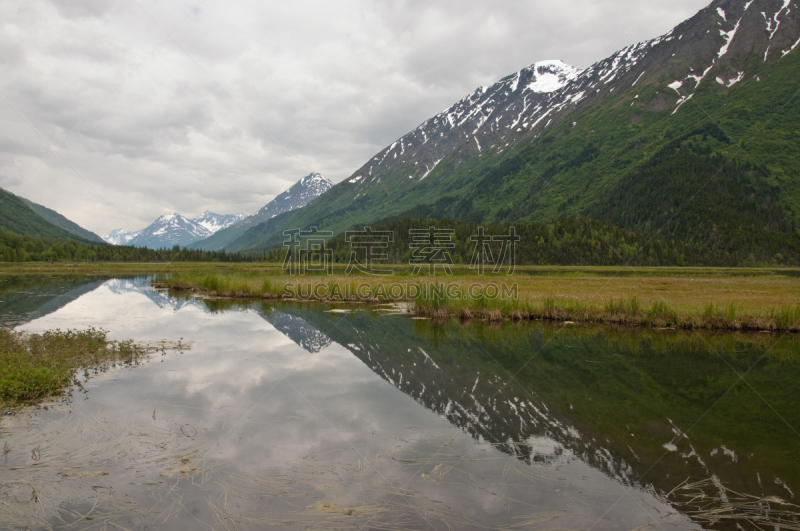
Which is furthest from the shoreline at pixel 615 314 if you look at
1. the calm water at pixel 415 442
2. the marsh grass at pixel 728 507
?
the marsh grass at pixel 728 507

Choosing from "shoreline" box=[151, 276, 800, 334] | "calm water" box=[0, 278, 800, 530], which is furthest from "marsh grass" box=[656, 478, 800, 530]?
"shoreline" box=[151, 276, 800, 334]

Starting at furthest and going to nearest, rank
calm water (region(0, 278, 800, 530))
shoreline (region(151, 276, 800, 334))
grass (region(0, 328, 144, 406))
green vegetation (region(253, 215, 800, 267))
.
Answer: green vegetation (region(253, 215, 800, 267)), shoreline (region(151, 276, 800, 334)), grass (region(0, 328, 144, 406)), calm water (region(0, 278, 800, 530))

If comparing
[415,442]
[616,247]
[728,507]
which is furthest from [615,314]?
[616,247]

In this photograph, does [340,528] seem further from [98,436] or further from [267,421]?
[98,436]

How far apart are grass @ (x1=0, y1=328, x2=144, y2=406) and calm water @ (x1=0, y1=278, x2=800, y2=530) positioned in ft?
3.44

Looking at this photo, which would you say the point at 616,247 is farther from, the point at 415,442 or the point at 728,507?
the point at 728,507

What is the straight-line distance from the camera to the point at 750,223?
163m

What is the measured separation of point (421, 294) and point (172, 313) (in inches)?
801

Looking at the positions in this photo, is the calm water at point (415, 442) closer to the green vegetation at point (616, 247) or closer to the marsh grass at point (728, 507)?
the marsh grass at point (728, 507)

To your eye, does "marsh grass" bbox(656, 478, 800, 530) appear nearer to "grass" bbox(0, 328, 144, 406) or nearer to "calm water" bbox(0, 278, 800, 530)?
"calm water" bbox(0, 278, 800, 530)

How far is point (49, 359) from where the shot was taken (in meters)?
17.5

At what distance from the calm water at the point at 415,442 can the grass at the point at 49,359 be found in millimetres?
1047

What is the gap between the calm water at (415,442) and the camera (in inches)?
338

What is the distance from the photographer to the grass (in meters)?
14.4
